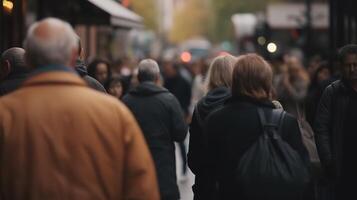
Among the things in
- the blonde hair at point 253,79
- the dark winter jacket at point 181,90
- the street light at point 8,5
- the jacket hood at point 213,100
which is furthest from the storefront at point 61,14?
the blonde hair at point 253,79

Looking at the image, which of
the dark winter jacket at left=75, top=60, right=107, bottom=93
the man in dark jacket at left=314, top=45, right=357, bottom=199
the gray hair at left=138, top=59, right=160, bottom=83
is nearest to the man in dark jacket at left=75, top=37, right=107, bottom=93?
the dark winter jacket at left=75, top=60, right=107, bottom=93

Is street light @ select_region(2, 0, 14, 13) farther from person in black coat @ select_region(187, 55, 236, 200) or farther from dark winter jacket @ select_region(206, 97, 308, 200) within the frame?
dark winter jacket @ select_region(206, 97, 308, 200)

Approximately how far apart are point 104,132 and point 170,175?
4.73m

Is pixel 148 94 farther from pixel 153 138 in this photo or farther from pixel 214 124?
pixel 214 124

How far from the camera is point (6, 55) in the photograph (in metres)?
9.41

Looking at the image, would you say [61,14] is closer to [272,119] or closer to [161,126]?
[161,126]

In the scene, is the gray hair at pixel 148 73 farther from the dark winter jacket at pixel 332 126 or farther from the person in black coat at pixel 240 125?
the person in black coat at pixel 240 125

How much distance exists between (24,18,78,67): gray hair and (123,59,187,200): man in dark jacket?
178 inches

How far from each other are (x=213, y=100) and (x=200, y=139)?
467 millimetres

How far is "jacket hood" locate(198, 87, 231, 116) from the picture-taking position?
8.87m

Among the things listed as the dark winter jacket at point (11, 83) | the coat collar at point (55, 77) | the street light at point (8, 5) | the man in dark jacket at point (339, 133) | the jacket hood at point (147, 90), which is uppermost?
the street light at point (8, 5)

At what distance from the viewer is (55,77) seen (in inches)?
204

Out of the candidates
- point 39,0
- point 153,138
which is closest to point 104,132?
point 153,138

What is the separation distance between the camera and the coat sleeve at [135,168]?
5.13 metres
